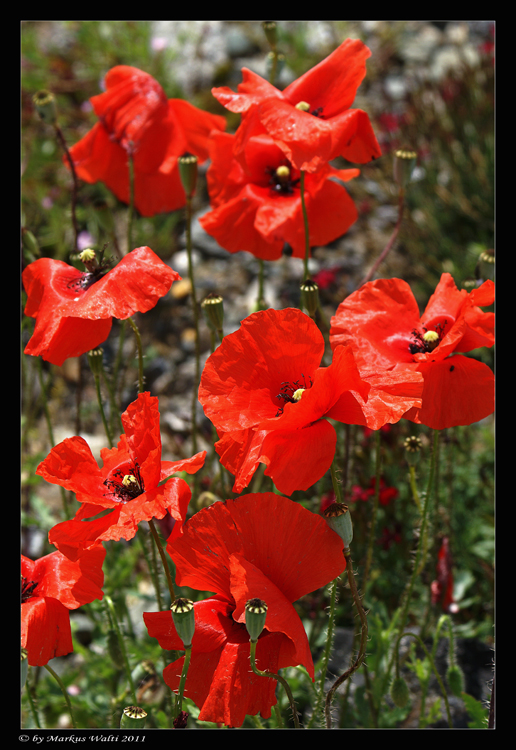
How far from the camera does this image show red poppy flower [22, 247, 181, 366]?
1.45 metres

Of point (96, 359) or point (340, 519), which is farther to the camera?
point (96, 359)

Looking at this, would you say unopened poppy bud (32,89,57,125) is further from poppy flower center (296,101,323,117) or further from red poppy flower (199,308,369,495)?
red poppy flower (199,308,369,495)

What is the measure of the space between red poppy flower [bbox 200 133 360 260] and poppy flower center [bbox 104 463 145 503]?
750 millimetres

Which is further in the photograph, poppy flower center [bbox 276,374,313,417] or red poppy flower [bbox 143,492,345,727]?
poppy flower center [bbox 276,374,313,417]

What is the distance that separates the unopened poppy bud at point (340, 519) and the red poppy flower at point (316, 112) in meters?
0.75

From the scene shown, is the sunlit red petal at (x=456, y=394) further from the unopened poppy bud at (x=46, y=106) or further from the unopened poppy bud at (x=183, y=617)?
the unopened poppy bud at (x=46, y=106)

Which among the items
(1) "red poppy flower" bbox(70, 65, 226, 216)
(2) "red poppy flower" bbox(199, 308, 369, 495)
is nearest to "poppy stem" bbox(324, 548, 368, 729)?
(2) "red poppy flower" bbox(199, 308, 369, 495)

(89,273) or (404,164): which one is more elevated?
(404,164)

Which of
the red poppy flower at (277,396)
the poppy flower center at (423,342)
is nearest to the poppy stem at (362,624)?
the red poppy flower at (277,396)

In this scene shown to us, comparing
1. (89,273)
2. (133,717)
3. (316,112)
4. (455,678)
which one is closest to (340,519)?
(133,717)

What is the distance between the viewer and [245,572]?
4.02ft

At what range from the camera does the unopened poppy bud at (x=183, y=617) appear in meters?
1.15

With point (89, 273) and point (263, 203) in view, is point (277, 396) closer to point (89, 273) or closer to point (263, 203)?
point (89, 273)

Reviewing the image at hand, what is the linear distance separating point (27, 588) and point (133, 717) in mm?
362
